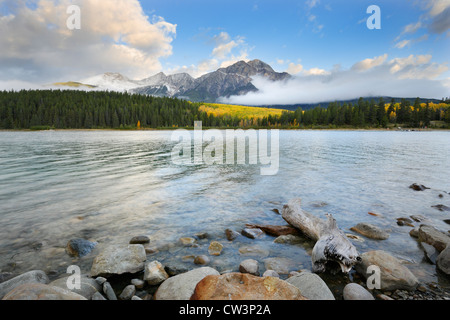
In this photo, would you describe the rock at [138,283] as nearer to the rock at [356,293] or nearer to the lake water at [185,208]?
the lake water at [185,208]

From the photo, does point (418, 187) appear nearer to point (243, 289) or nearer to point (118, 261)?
point (243, 289)

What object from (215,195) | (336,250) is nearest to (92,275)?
(336,250)

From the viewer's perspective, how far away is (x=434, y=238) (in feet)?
24.8

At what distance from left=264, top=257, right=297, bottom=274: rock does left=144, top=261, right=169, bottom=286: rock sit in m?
2.81

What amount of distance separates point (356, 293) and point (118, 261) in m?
5.78

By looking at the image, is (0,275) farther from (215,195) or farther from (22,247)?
(215,195)

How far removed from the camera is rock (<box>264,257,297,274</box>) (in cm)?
647

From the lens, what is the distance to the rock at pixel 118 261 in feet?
19.6

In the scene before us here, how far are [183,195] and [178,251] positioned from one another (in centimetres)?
665

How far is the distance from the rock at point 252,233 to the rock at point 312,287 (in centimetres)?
321

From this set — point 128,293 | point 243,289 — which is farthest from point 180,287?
point 243,289

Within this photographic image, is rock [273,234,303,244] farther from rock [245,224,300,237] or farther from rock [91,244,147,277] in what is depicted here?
rock [91,244,147,277]

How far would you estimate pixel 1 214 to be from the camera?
1034 centimetres
